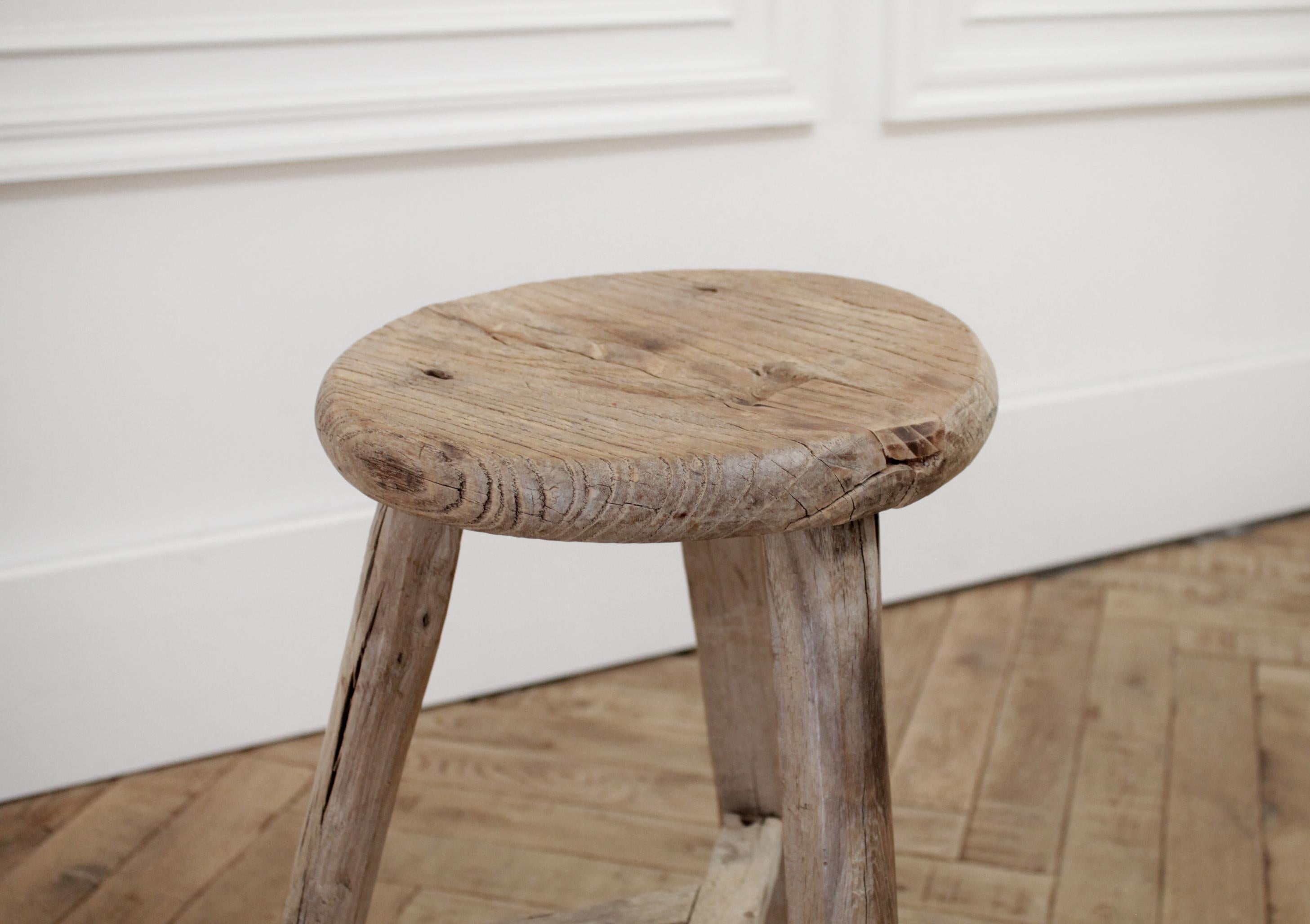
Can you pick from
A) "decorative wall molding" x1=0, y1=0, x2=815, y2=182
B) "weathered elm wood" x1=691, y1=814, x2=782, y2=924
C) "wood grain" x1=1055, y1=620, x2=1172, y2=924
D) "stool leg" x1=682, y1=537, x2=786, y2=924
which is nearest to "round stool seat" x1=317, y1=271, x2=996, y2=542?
"stool leg" x1=682, y1=537, x2=786, y2=924

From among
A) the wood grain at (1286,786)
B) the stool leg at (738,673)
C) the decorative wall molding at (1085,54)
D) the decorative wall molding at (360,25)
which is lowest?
the wood grain at (1286,786)

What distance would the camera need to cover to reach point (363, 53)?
96 centimetres

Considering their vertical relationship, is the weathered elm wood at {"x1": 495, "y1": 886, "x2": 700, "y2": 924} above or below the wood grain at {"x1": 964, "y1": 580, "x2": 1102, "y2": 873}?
above

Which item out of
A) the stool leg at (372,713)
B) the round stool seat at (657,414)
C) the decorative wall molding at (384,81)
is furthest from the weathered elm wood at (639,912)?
the decorative wall molding at (384,81)

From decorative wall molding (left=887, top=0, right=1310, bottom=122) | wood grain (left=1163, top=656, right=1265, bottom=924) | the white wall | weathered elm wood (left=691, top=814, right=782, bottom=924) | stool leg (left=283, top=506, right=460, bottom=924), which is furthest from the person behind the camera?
decorative wall molding (left=887, top=0, right=1310, bottom=122)

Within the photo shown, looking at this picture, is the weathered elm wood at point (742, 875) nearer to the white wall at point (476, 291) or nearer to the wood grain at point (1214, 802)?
the wood grain at point (1214, 802)

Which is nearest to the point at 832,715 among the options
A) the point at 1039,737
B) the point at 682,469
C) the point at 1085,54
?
the point at 682,469

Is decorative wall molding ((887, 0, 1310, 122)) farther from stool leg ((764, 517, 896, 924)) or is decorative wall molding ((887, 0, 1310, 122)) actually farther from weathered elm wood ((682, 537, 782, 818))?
stool leg ((764, 517, 896, 924))

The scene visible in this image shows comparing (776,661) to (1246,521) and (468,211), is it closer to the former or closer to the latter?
(468,211)

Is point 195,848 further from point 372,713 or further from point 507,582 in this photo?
point 372,713

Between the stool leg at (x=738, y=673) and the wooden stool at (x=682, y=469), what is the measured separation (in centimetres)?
1

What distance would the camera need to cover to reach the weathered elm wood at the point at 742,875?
0.69 m

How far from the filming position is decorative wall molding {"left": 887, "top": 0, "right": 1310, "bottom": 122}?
3.74ft

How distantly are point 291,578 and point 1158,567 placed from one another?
3.17ft
